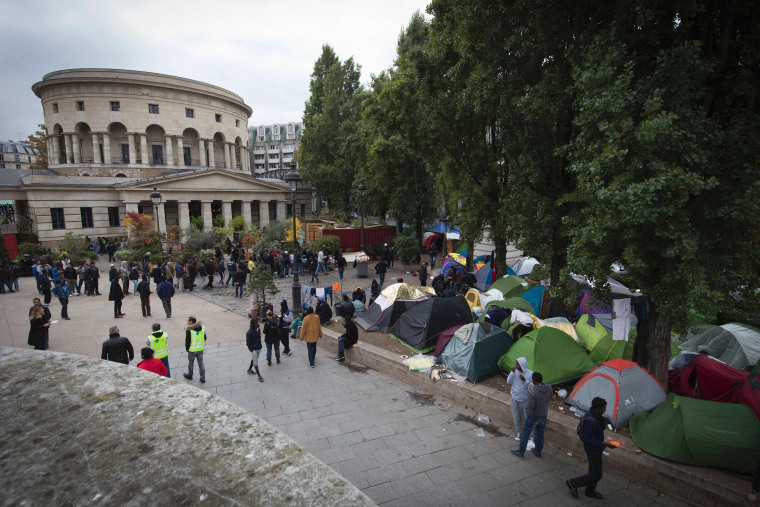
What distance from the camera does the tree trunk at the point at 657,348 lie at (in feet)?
25.2

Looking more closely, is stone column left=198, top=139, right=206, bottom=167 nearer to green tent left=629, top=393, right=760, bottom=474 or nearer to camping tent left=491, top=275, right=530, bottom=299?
camping tent left=491, top=275, right=530, bottom=299

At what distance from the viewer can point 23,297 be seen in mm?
17156

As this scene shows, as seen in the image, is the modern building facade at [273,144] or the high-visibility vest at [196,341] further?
the modern building facade at [273,144]

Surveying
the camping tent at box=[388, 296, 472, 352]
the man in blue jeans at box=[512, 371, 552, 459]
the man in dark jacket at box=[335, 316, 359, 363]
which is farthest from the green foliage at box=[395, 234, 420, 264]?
the man in blue jeans at box=[512, 371, 552, 459]

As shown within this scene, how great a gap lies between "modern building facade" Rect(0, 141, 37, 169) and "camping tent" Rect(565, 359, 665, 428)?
13065 cm

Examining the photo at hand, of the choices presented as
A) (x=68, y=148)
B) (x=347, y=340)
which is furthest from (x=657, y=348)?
(x=68, y=148)

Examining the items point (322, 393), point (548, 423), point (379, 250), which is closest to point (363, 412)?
point (322, 393)

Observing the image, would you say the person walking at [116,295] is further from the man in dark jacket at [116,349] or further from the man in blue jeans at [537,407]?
the man in blue jeans at [537,407]

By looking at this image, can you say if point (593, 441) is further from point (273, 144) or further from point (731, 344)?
point (273, 144)

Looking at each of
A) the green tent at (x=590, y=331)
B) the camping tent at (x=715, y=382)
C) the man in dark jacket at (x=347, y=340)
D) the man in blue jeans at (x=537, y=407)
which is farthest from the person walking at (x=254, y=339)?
the camping tent at (x=715, y=382)

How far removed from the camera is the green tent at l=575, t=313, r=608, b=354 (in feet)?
32.5

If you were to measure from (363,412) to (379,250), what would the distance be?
20.6 m

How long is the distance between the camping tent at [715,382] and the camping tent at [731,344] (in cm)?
134

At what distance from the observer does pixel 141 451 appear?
1.95 m
